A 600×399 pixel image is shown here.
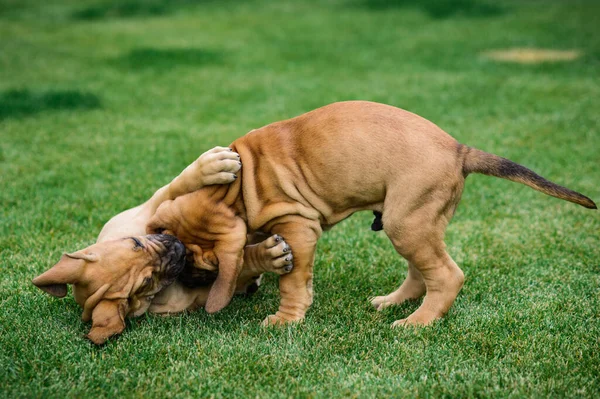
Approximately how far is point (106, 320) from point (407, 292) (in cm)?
196

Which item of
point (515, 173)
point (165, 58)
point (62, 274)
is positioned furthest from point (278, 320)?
point (165, 58)

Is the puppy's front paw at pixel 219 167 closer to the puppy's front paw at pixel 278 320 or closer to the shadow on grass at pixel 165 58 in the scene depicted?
the puppy's front paw at pixel 278 320

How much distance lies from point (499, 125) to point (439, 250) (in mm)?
5053

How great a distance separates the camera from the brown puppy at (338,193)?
386 cm

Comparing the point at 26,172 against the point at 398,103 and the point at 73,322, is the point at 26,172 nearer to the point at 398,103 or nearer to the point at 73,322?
the point at 73,322

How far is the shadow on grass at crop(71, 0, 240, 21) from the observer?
18.4 meters

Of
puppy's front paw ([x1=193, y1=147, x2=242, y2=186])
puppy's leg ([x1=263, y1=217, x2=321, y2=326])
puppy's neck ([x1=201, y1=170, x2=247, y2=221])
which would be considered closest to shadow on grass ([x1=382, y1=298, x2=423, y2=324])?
puppy's leg ([x1=263, y1=217, x2=321, y2=326])

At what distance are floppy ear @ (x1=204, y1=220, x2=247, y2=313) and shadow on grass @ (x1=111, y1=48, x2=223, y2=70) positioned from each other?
877 cm

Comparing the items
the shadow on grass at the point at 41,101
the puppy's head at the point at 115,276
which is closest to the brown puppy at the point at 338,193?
the puppy's head at the point at 115,276

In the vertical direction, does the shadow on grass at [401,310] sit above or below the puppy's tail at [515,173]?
below

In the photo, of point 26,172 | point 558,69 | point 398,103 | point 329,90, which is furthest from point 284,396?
point 558,69

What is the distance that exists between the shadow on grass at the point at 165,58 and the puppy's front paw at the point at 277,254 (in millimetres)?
8729

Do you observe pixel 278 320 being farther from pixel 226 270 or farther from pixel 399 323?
pixel 399 323

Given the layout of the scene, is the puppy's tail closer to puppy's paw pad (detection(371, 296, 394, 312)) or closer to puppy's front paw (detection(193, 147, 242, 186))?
puppy's paw pad (detection(371, 296, 394, 312))
